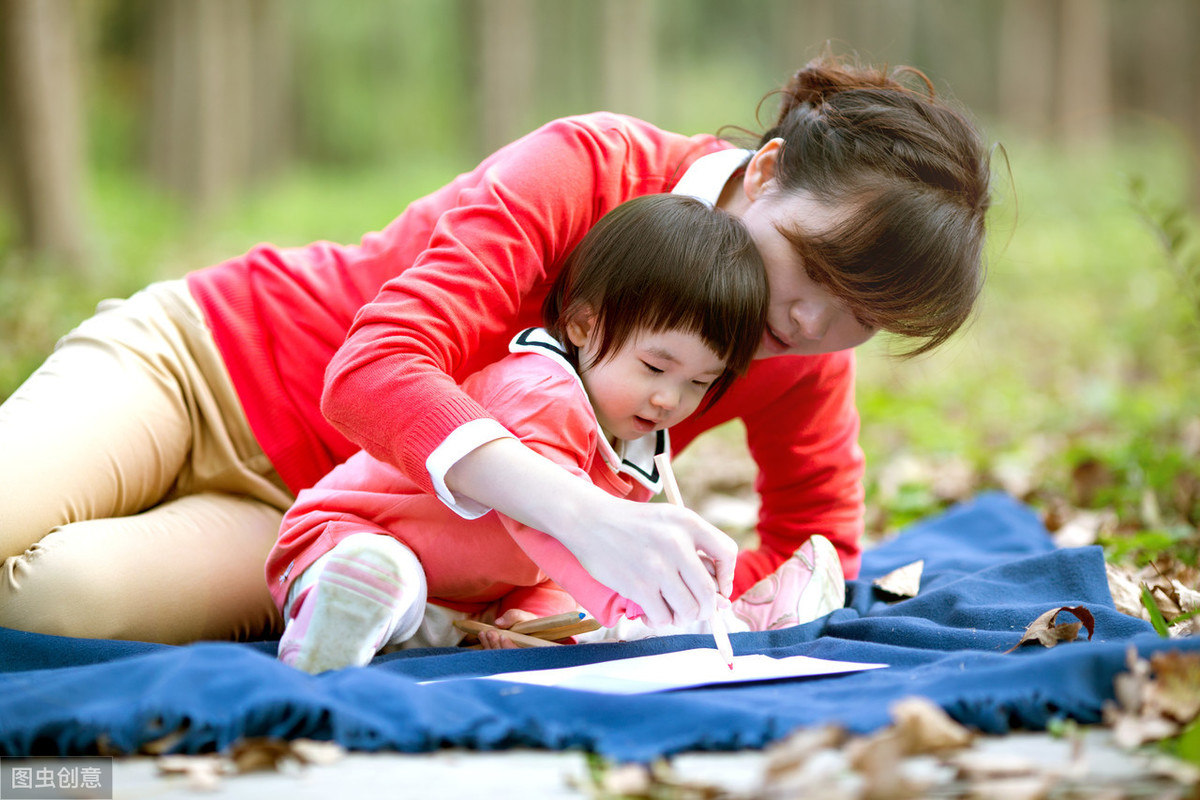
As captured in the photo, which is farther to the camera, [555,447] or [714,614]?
[555,447]

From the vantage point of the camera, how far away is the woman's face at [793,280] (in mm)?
2020

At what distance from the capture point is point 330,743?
147 cm

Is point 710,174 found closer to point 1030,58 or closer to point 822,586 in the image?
point 822,586

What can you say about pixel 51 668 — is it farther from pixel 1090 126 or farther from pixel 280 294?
pixel 1090 126

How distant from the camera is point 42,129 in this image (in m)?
6.48

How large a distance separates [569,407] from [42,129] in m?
5.86

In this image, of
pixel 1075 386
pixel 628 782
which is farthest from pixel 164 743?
pixel 1075 386

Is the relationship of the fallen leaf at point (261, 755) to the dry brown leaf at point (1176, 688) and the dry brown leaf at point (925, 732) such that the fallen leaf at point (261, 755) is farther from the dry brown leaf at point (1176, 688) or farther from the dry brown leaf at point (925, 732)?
the dry brown leaf at point (1176, 688)

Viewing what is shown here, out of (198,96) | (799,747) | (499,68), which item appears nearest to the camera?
(799,747)

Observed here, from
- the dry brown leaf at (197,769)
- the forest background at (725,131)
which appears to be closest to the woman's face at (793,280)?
the forest background at (725,131)

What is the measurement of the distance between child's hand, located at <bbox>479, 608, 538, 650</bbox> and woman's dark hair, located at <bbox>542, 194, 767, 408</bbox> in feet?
1.60

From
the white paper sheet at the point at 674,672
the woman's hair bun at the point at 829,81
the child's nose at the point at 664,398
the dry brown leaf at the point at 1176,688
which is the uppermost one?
the woman's hair bun at the point at 829,81

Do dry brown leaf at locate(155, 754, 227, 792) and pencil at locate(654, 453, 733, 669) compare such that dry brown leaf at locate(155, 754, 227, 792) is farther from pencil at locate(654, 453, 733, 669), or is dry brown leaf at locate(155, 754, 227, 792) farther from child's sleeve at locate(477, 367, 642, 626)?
pencil at locate(654, 453, 733, 669)

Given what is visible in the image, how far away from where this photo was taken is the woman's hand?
1610mm
